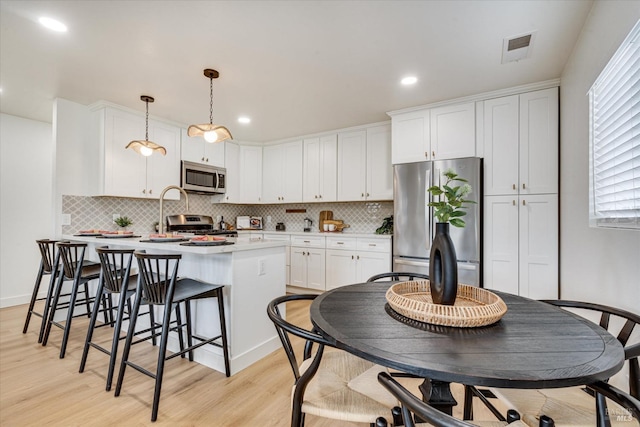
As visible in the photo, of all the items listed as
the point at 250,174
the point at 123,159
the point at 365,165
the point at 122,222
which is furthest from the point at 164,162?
the point at 365,165

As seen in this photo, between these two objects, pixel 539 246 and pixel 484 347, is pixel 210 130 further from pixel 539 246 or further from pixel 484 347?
pixel 539 246

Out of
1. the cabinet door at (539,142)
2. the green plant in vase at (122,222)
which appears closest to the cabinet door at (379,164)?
the cabinet door at (539,142)

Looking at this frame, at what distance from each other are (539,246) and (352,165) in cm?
236

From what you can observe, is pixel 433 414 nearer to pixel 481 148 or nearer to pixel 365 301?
pixel 365 301

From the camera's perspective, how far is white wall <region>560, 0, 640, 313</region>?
145 cm

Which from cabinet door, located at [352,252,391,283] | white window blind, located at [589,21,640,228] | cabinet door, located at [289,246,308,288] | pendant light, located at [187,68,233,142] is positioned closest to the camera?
white window blind, located at [589,21,640,228]

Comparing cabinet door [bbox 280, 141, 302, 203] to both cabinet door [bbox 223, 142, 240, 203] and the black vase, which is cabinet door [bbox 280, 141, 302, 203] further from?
the black vase

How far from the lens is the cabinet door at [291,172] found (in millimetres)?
4738

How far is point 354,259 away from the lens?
389cm

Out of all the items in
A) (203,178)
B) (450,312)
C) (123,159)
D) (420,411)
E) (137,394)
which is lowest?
(137,394)

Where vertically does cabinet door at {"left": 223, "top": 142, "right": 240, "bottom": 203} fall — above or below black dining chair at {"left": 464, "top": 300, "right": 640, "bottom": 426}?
above

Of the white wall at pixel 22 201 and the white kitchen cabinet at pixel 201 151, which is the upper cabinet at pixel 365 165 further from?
the white wall at pixel 22 201

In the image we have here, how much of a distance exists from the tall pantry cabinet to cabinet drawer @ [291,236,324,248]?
205 centimetres

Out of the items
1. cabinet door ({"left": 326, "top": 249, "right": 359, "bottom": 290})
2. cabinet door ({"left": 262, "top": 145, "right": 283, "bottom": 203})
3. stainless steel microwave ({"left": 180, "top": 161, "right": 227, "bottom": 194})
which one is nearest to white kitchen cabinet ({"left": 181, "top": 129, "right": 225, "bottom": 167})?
stainless steel microwave ({"left": 180, "top": 161, "right": 227, "bottom": 194})
